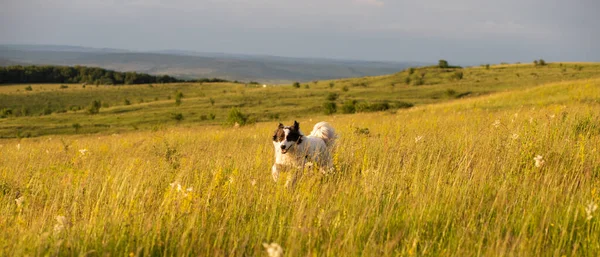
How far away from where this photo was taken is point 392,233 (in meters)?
4.06

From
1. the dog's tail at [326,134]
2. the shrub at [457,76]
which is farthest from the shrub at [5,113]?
the dog's tail at [326,134]

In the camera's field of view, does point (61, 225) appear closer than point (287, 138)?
Yes

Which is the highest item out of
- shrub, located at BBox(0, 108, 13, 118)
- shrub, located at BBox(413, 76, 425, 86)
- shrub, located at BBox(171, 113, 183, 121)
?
shrub, located at BBox(413, 76, 425, 86)

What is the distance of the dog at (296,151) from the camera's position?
23.5 ft

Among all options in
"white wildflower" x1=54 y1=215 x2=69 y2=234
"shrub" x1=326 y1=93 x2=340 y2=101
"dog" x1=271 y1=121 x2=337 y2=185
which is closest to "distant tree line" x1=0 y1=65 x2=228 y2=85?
"shrub" x1=326 y1=93 x2=340 y2=101

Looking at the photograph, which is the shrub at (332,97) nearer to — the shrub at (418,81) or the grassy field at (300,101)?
the grassy field at (300,101)

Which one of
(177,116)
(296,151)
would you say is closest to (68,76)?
(177,116)

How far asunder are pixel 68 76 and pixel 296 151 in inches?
7338

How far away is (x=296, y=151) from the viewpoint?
7.48 metres

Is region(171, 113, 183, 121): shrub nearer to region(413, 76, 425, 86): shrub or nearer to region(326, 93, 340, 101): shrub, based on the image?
region(326, 93, 340, 101): shrub

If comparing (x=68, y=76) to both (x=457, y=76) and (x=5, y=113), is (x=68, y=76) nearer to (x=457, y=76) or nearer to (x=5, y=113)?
(x=5, y=113)

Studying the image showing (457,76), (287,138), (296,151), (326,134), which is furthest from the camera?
(457,76)

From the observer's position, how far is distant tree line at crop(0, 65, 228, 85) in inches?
6363

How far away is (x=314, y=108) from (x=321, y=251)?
61.6m
